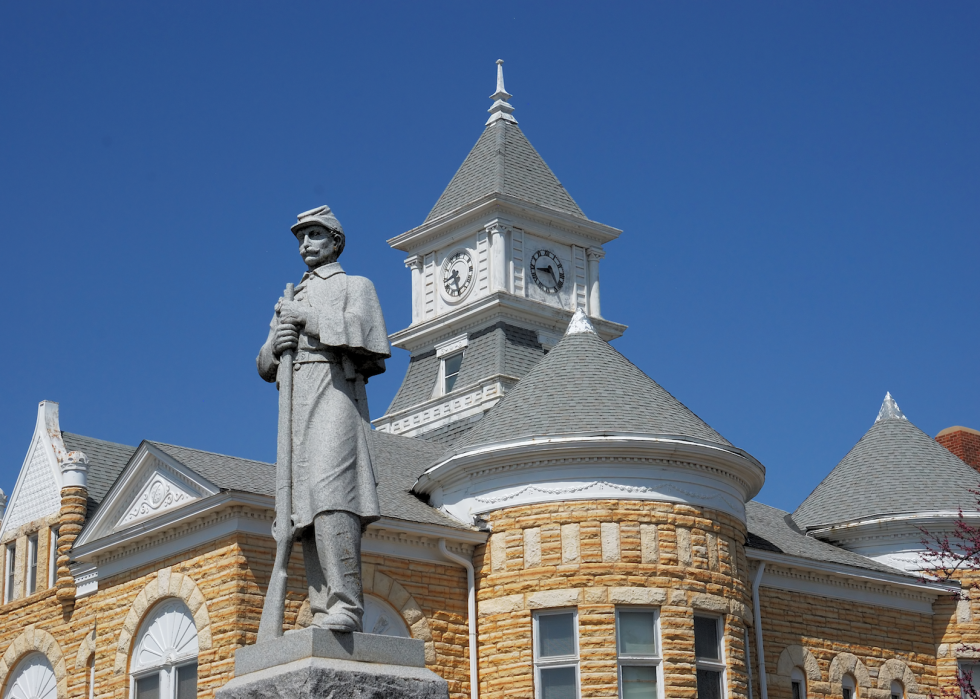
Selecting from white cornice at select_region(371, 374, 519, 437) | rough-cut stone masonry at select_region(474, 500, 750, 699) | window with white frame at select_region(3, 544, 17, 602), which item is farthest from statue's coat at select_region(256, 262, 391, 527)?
white cornice at select_region(371, 374, 519, 437)

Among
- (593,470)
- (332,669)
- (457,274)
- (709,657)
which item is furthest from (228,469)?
(457,274)

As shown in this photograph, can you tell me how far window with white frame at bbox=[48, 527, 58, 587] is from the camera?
27.1 meters

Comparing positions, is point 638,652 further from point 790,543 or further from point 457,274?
point 457,274

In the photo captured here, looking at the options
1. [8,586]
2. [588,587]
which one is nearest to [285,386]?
[588,587]

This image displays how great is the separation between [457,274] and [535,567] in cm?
1753

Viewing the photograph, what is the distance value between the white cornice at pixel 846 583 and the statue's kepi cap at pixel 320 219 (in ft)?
53.5

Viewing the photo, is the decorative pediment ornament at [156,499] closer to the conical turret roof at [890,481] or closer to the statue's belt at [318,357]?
the statue's belt at [318,357]

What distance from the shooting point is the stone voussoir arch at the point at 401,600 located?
22.6 m

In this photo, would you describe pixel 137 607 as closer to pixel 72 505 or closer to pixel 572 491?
pixel 72 505

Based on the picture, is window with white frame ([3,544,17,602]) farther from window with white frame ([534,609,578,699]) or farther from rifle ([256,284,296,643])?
rifle ([256,284,296,643])

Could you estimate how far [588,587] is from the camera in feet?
74.6

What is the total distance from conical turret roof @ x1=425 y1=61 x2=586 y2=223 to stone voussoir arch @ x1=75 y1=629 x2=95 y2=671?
1780cm

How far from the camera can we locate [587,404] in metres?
24.6

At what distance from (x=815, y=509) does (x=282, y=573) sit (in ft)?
77.3
